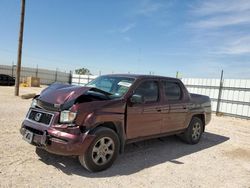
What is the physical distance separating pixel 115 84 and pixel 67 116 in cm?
155

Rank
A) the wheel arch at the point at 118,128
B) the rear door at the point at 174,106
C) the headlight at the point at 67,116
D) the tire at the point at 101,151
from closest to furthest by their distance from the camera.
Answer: the headlight at the point at 67,116 < the tire at the point at 101,151 < the wheel arch at the point at 118,128 < the rear door at the point at 174,106

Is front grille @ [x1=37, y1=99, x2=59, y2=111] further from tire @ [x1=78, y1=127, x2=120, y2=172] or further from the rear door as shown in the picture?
the rear door

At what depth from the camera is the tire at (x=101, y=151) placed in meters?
4.19

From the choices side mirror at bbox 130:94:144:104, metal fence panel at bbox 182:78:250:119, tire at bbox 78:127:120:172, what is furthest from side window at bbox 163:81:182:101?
metal fence panel at bbox 182:78:250:119

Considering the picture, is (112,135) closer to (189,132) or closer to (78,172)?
(78,172)

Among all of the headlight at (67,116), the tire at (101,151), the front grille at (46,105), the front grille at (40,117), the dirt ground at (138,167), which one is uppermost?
the front grille at (46,105)

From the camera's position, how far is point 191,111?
6703 millimetres

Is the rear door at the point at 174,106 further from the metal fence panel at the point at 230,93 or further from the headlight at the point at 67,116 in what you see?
the metal fence panel at the point at 230,93

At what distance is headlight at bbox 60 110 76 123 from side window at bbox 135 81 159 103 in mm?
1558

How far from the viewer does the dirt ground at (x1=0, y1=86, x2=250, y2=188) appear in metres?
3.92

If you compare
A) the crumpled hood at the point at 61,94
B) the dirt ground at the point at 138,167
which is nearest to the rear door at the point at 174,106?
the dirt ground at the point at 138,167

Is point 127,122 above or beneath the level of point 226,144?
above

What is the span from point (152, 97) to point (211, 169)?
186 centimetres

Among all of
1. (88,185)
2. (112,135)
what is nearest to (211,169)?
(112,135)
